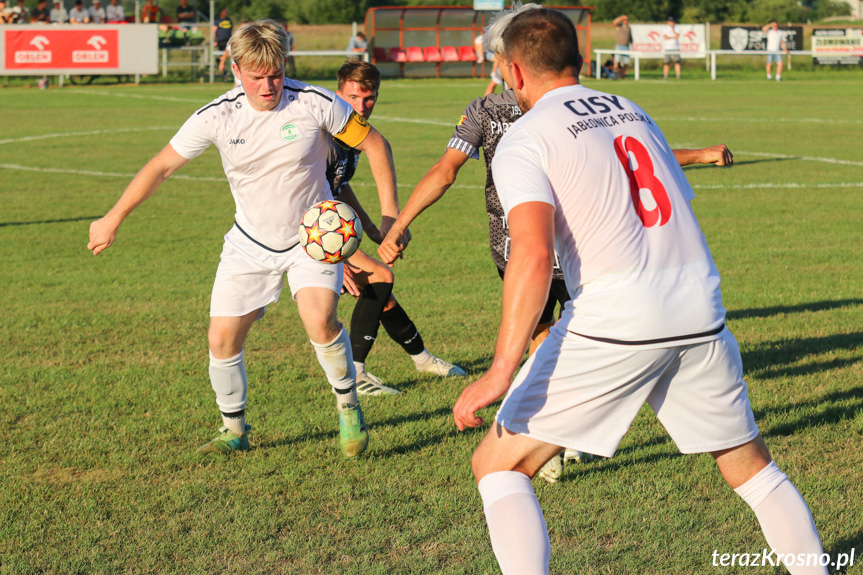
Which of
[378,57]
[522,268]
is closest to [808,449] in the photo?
[522,268]

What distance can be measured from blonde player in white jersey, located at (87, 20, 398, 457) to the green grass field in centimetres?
40

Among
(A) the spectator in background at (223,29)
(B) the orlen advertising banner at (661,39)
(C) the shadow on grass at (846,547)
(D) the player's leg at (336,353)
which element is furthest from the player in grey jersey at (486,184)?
(B) the orlen advertising banner at (661,39)

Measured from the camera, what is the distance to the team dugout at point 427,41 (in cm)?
4053

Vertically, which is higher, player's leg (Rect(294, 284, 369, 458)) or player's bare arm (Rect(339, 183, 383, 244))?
player's bare arm (Rect(339, 183, 383, 244))

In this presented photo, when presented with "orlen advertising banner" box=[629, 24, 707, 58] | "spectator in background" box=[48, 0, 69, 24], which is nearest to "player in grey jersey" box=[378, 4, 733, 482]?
"spectator in background" box=[48, 0, 69, 24]

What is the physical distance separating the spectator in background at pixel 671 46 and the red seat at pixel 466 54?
7961 millimetres

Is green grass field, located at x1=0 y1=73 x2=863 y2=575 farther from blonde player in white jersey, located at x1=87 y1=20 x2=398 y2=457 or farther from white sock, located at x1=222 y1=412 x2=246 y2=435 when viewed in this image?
blonde player in white jersey, located at x1=87 y1=20 x2=398 y2=457

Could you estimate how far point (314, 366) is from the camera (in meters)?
6.44

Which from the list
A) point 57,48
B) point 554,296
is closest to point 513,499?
point 554,296

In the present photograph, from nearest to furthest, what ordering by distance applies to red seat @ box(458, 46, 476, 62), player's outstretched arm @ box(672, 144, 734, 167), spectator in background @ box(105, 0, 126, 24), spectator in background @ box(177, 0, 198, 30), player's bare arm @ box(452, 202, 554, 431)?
1. player's bare arm @ box(452, 202, 554, 431)
2. player's outstretched arm @ box(672, 144, 734, 167)
3. spectator in background @ box(105, 0, 126, 24)
4. spectator in background @ box(177, 0, 198, 30)
5. red seat @ box(458, 46, 476, 62)

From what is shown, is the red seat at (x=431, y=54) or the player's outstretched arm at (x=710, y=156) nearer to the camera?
the player's outstretched arm at (x=710, y=156)

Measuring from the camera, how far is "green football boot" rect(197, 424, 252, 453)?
4.95 metres

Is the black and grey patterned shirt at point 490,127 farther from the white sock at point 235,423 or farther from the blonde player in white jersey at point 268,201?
the white sock at point 235,423

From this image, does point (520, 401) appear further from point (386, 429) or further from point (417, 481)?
point (386, 429)
